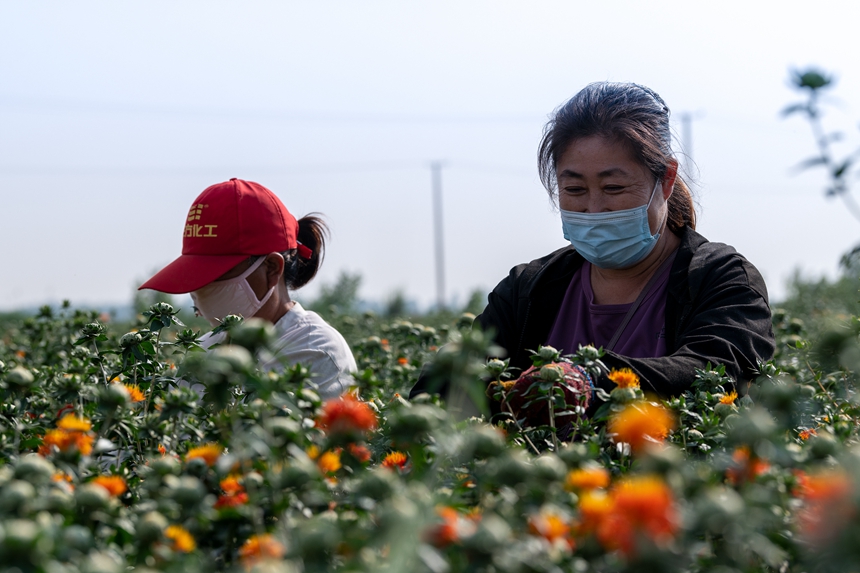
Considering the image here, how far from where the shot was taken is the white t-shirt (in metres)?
2.83

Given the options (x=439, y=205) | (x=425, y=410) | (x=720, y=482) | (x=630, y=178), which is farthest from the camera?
(x=439, y=205)

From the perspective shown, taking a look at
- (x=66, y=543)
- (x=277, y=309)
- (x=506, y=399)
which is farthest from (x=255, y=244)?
Result: (x=66, y=543)

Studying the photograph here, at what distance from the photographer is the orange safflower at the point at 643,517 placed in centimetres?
74

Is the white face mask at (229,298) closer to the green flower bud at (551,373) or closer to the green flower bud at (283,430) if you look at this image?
the green flower bud at (551,373)

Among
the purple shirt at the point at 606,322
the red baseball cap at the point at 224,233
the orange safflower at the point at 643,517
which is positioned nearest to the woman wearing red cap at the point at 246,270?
the red baseball cap at the point at 224,233

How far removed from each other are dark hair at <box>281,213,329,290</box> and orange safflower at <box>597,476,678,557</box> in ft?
8.40

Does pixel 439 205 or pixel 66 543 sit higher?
pixel 66 543

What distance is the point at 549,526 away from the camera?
87 cm

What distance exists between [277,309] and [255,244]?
0.85 ft

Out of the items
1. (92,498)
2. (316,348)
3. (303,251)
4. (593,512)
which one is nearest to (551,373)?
(593,512)

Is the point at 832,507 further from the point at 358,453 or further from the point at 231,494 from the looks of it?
the point at 231,494

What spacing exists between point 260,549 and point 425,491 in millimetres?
186

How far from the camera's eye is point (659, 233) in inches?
110

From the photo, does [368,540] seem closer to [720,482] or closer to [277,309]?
[720,482]
